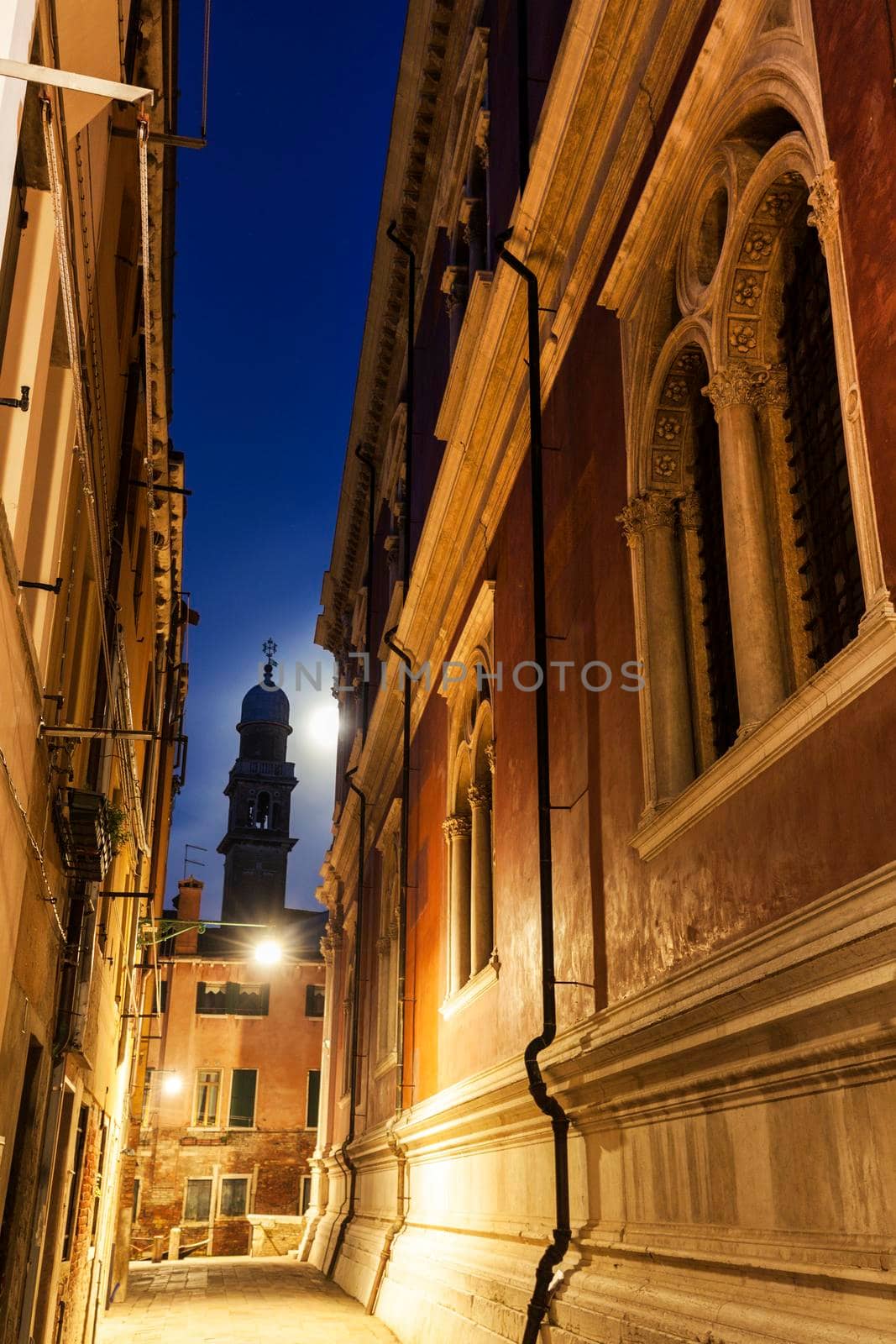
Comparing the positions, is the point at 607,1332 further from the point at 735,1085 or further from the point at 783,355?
the point at 783,355

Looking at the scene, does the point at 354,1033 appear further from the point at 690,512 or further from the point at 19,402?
the point at 19,402

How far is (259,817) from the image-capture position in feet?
176

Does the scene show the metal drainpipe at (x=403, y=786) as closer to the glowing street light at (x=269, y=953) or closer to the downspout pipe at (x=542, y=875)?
the glowing street light at (x=269, y=953)

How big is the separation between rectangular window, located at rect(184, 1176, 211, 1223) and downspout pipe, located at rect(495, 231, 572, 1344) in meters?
30.8

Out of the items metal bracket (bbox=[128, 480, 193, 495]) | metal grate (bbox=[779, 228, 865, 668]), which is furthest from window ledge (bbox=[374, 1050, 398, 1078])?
metal grate (bbox=[779, 228, 865, 668])

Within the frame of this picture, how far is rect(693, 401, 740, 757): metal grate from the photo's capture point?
553cm

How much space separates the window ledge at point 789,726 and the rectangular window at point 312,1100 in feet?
108

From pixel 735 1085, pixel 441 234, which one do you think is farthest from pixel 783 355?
pixel 441 234

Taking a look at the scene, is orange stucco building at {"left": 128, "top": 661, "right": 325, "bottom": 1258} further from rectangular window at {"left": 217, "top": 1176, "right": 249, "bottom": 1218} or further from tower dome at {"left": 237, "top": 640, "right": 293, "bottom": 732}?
tower dome at {"left": 237, "top": 640, "right": 293, "bottom": 732}

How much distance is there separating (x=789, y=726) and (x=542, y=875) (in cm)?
323

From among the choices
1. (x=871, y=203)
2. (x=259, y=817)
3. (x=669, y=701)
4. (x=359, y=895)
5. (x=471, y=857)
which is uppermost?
(x=259, y=817)

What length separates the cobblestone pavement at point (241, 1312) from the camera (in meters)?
10.5

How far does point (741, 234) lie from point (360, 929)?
14698 mm

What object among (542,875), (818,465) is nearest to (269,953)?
(542,875)
